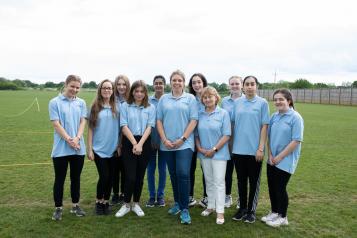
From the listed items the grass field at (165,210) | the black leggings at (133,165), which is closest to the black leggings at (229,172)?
the grass field at (165,210)

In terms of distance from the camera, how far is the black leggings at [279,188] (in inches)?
177

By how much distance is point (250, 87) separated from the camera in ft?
14.9

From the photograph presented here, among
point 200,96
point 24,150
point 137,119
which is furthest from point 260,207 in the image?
point 24,150

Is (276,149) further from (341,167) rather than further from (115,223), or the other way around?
(341,167)

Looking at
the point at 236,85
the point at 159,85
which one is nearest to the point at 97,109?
the point at 159,85

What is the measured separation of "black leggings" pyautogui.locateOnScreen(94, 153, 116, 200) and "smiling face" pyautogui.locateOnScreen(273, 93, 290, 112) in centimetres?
252

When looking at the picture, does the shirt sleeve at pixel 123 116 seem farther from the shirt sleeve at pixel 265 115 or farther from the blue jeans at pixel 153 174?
the shirt sleeve at pixel 265 115

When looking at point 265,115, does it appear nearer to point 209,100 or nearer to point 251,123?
point 251,123

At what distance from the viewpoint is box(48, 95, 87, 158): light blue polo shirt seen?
4.53 m

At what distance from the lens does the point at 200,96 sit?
15.9ft

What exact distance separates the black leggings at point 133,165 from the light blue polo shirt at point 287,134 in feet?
6.01

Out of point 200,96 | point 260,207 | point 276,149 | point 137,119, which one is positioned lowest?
point 260,207

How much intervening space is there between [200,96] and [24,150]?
693 centimetres

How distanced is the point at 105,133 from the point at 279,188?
102 inches
